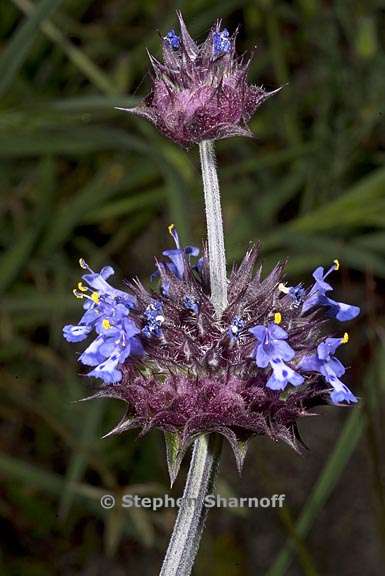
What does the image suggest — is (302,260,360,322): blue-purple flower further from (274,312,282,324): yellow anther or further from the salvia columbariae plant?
(274,312,282,324): yellow anther

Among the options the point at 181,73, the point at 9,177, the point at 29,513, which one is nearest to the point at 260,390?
the point at 181,73

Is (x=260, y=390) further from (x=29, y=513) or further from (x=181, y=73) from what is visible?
(x=29, y=513)

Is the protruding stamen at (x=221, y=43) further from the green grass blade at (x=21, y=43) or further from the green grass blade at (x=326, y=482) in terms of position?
the green grass blade at (x=326, y=482)

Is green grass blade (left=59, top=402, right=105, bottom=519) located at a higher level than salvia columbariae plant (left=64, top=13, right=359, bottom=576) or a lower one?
higher

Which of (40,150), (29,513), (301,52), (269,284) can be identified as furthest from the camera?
(301,52)

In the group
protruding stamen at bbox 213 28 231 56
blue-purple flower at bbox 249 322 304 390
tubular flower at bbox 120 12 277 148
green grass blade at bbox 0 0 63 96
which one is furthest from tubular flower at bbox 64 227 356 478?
green grass blade at bbox 0 0 63 96

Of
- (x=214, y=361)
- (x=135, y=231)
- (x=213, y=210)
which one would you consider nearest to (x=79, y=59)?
(x=135, y=231)
